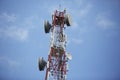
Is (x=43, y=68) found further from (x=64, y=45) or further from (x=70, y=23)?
(x=70, y=23)

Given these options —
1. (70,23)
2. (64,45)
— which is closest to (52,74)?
(64,45)

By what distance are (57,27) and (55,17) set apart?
1.08 m

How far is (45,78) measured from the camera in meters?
30.1

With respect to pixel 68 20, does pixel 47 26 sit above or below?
below

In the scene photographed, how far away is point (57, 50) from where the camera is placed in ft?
101

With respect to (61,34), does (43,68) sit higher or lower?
lower

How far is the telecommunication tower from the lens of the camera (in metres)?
30.4

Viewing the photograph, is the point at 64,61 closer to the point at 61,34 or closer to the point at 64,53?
the point at 64,53

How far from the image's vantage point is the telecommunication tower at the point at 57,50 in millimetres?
30445

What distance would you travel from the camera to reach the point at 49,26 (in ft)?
103

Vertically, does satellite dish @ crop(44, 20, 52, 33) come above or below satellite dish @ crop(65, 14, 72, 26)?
below

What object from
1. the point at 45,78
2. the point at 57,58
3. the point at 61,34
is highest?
the point at 61,34

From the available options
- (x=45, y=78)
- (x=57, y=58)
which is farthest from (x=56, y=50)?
(x=45, y=78)

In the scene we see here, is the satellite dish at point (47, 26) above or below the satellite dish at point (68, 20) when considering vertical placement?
below
